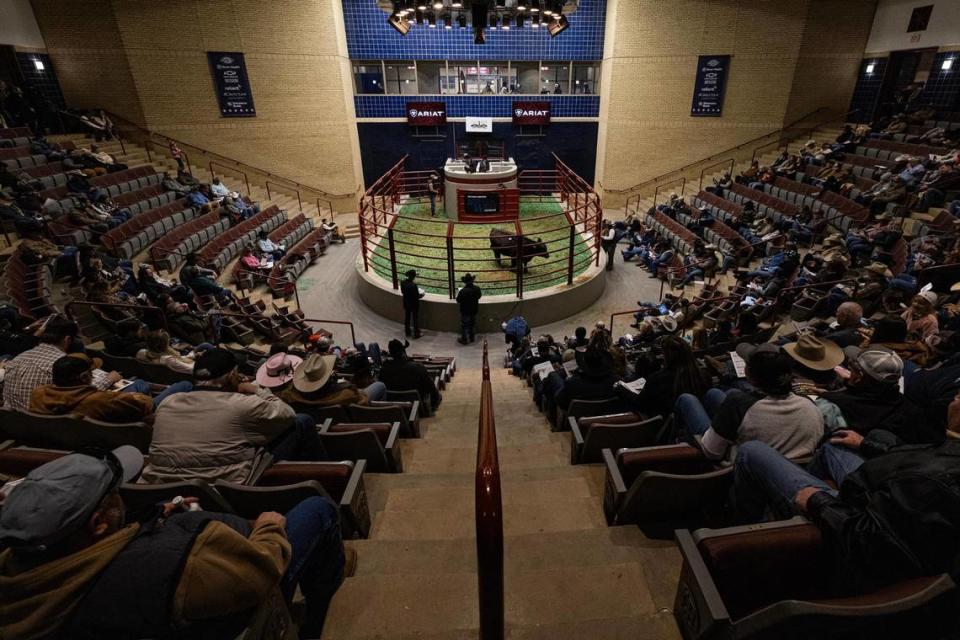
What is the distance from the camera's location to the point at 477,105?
62.2ft

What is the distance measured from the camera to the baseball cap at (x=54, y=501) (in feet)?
4.27

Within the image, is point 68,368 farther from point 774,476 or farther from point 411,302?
point 411,302

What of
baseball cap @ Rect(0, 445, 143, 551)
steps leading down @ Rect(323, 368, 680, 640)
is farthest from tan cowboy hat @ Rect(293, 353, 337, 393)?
baseball cap @ Rect(0, 445, 143, 551)

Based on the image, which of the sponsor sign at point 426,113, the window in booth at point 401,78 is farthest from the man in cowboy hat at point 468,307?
the window in booth at point 401,78

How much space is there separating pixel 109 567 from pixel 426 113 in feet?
64.3

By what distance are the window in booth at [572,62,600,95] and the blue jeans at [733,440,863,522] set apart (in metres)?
19.8

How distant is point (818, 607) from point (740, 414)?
1.29 meters

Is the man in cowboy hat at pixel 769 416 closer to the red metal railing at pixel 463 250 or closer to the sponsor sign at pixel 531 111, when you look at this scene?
the red metal railing at pixel 463 250

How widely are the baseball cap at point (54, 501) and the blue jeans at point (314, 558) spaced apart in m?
0.76

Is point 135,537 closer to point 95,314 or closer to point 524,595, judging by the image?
point 524,595

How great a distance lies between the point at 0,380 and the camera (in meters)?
4.44

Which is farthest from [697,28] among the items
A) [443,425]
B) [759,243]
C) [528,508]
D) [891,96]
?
[528,508]

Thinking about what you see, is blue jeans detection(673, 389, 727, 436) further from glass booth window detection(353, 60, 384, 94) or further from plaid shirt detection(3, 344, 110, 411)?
glass booth window detection(353, 60, 384, 94)

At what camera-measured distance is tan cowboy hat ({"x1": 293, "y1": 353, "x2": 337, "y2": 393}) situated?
396cm
